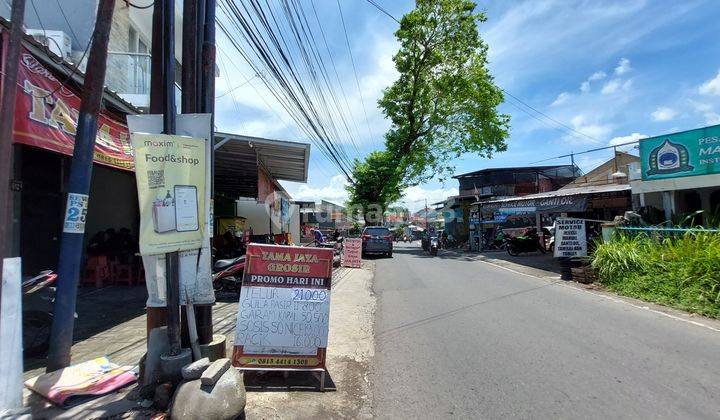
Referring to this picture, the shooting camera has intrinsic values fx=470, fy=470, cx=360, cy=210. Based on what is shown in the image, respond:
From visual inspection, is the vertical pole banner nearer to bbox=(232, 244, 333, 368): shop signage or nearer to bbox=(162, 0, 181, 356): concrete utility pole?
bbox=(162, 0, 181, 356): concrete utility pole

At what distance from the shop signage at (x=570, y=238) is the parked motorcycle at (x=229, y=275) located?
9.06 m

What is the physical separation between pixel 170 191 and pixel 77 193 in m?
1.01

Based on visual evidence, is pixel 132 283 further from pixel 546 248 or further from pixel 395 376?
pixel 546 248

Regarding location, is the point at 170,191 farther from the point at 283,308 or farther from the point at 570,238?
the point at 570,238

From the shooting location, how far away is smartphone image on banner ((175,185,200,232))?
4.38m

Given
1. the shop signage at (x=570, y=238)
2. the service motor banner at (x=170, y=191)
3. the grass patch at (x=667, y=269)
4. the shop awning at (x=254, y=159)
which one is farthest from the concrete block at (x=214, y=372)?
the shop signage at (x=570, y=238)

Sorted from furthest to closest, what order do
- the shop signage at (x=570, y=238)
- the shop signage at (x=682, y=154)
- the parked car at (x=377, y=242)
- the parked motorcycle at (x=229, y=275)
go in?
the parked car at (x=377, y=242) < the shop signage at (x=570, y=238) < the shop signage at (x=682, y=154) < the parked motorcycle at (x=229, y=275)

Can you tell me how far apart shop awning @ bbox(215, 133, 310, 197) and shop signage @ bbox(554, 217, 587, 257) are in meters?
7.75

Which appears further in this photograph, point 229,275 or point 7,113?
point 229,275

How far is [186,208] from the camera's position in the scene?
443 cm

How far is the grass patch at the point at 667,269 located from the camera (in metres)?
8.95

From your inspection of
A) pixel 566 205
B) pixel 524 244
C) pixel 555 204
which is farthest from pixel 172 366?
pixel 524 244

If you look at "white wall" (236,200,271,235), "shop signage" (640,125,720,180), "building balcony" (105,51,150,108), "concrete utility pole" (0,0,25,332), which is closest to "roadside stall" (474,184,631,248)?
"shop signage" (640,125,720,180)

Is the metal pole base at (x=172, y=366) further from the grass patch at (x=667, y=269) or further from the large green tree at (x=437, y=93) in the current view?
the large green tree at (x=437, y=93)
